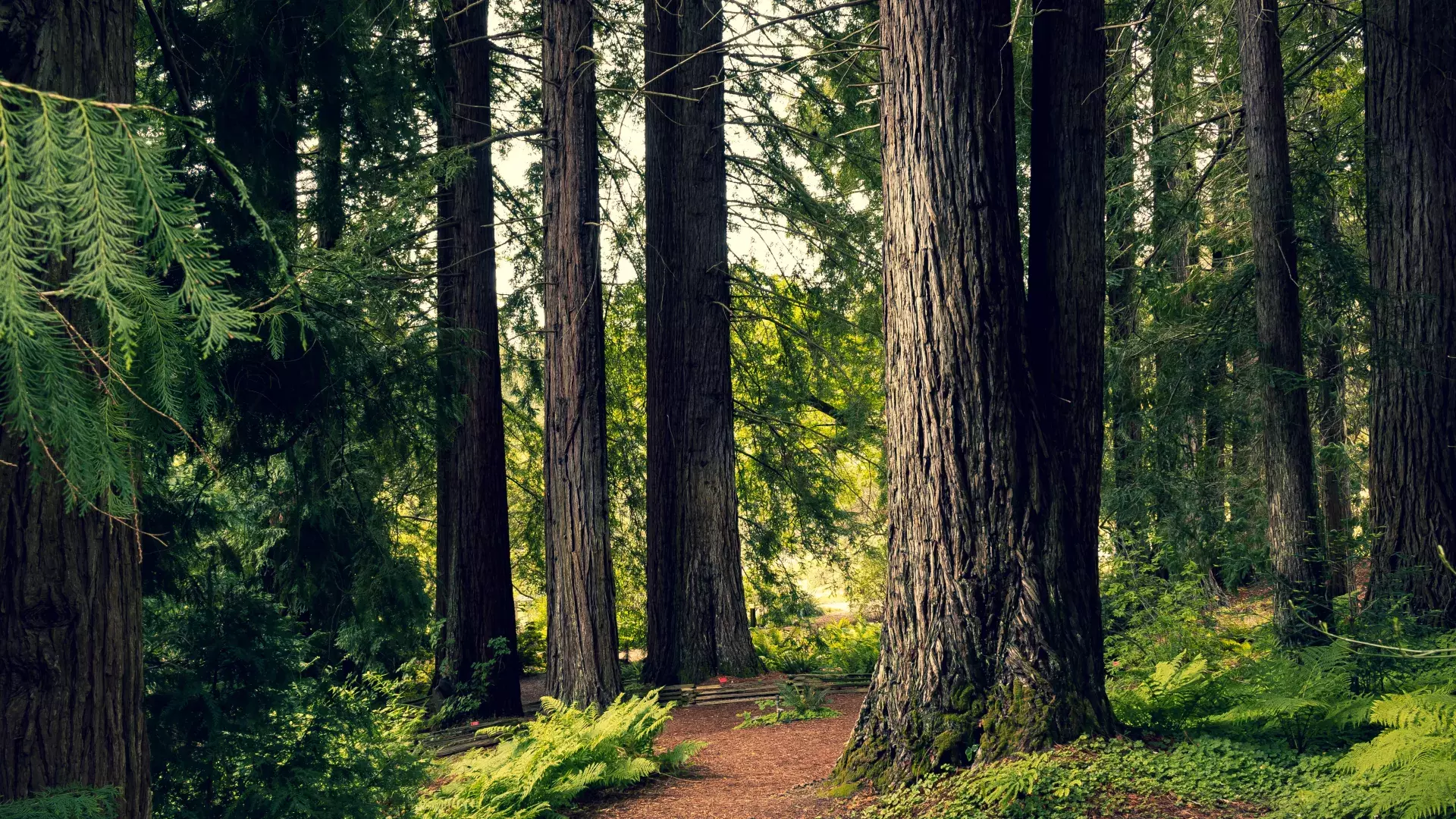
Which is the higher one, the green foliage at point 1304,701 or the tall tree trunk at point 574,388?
the tall tree trunk at point 574,388

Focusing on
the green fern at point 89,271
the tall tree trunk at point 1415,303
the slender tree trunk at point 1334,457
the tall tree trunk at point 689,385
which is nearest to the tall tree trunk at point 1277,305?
the slender tree trunk at point 1334,457

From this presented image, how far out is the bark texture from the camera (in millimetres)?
5090

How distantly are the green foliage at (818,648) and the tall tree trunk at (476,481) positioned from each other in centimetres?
339

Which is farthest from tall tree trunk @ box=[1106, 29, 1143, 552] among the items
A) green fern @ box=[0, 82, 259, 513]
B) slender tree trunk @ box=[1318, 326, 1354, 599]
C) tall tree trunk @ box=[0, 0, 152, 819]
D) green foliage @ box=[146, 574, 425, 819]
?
green fern @ box=[0, 82, 259, 513]

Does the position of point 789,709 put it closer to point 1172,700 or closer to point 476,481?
point 1172,700

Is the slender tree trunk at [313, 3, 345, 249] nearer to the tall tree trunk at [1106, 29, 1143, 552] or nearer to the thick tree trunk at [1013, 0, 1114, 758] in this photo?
the thick tree trunk at [1013, 0, 1114, 758]

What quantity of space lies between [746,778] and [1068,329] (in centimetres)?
358

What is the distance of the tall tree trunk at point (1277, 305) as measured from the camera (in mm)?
8711

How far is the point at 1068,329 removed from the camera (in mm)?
5715

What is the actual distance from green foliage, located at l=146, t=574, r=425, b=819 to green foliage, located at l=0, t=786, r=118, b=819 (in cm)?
101

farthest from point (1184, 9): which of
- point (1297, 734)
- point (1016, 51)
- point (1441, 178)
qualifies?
point (1297, 734)

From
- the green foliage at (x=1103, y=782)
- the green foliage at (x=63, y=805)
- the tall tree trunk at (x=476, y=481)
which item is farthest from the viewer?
the tall tree trunk at (x=476, y=481)

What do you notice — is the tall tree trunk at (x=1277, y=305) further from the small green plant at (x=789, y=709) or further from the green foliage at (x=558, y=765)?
the green foliage at (x=558, y=765)

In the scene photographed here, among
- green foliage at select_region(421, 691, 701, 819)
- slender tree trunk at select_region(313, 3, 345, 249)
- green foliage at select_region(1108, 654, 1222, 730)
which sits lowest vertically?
green foliage at select_region(421, 691, 701, 819)
